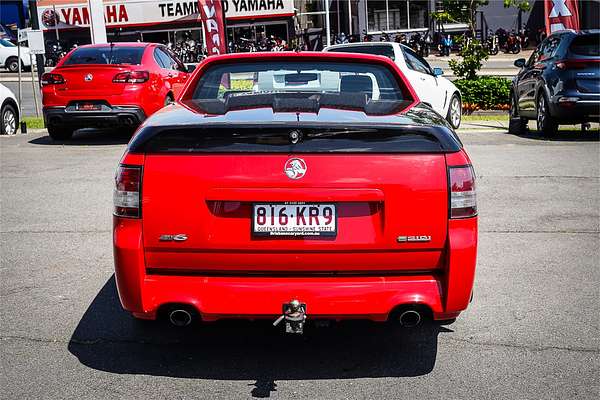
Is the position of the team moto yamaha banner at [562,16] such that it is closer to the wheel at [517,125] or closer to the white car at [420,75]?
the wheel at [517,125]

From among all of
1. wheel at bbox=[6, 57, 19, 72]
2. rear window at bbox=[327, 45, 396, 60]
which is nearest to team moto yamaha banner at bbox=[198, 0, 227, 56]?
rear window at bbox=[327, 45, 396, 60]

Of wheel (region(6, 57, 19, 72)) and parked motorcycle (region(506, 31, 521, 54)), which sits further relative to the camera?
parked motorcycle (region(506, 31, 521, 54))

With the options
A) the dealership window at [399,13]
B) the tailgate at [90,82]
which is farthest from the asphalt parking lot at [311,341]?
the dealership window at [399,13]

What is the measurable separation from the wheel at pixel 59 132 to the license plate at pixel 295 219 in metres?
11.0

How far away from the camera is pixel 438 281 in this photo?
4.18m

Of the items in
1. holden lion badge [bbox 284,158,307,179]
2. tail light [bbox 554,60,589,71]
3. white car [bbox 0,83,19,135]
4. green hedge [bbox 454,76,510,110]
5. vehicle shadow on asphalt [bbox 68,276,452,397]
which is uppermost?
holden lion badge [bbox 284,158,307,179]

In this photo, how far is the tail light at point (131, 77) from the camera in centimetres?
1400

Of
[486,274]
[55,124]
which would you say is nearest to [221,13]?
[55,124]

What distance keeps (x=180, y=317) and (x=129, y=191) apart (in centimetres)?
66

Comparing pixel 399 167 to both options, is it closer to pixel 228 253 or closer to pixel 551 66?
pixel 228 253

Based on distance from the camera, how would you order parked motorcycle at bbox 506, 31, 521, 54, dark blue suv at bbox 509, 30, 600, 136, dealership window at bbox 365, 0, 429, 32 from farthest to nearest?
dealership window at bbox 365, 0, 429, 32 → parked motorcycle at bbox 506, 31, 521, 54 → dark blue suv at bbox 509, 30, 600, 136

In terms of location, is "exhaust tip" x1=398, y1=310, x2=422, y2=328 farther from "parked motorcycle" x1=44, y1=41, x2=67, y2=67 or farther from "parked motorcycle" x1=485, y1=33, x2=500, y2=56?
"parked motorcycle" x1=44, y1=41, x2=67, y2=67

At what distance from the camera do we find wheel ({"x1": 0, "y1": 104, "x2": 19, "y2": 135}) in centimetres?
1541

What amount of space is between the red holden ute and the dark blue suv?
34.1 ft
